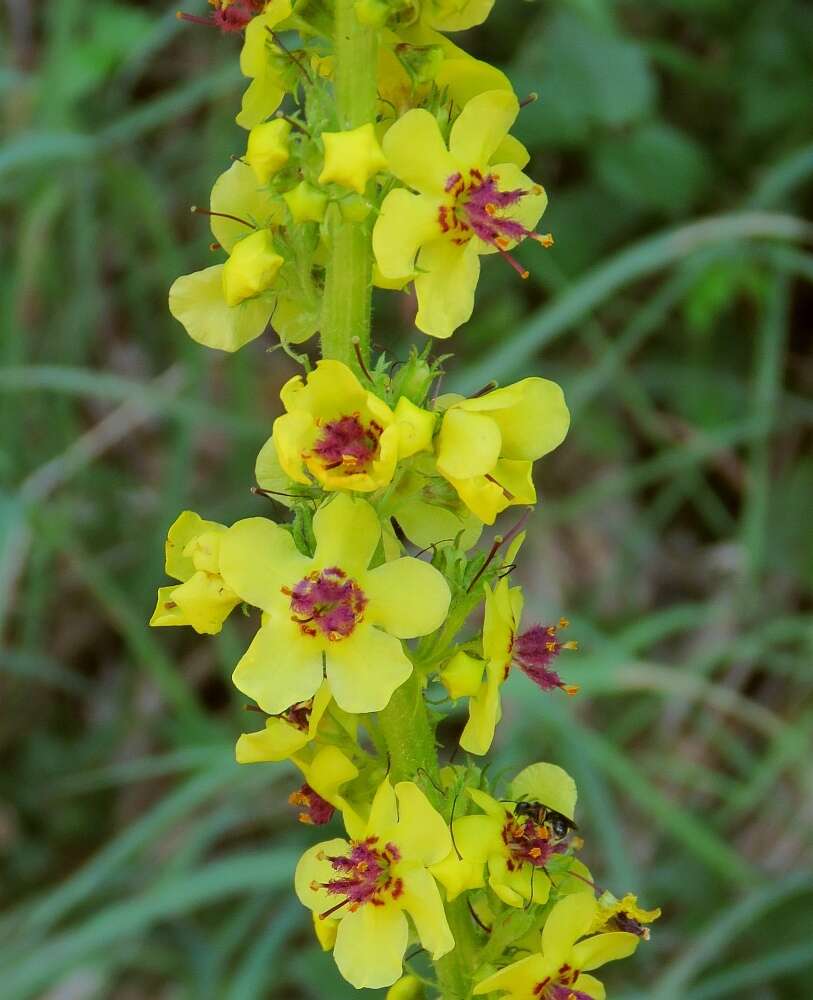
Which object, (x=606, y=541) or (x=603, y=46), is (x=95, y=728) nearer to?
(x=606, y=541)

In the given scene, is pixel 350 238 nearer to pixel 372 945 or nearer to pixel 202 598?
pixel 202 598

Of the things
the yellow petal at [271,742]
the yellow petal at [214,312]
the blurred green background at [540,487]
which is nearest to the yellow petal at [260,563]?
the yellow petal at [271,742]

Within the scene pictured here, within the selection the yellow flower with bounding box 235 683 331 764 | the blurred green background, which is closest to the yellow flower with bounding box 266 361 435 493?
the yellow flower with bounding box 235 683 331 764

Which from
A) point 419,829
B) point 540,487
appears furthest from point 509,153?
point 540,487

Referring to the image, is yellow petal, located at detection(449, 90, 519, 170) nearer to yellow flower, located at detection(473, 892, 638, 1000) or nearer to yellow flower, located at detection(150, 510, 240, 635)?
yellow flower, located at detection(150, 510, 240, 635)

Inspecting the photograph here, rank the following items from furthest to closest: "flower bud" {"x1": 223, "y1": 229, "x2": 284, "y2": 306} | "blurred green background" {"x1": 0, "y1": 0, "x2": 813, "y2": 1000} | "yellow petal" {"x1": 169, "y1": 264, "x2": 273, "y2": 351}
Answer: "blurred green background" {"x1": 0, "y1": 0, "x2": 813, "y2": 1000} → "yellow petal" {"x1": 169, "y1": 264, "x2": 273, "y2": 351} → "flower bud" {"x1": 223, "y1": 229, "x2": 284, "y2": 306}
